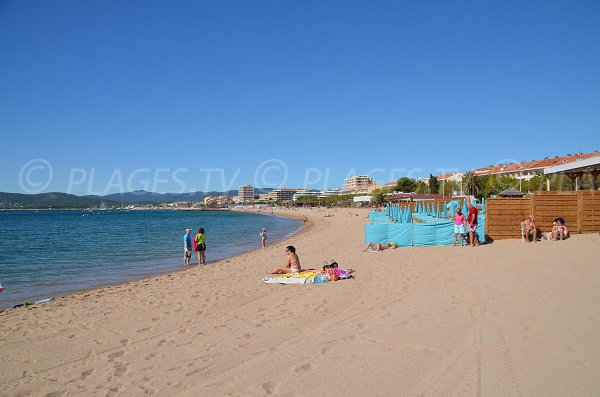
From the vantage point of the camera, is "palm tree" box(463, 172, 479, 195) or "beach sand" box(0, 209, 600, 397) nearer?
"beach sand" box(0, 209, 600, 397)

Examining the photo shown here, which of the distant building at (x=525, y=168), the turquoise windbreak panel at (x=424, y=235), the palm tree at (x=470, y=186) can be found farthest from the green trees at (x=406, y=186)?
the turquoise windbreak panel at (x=424, y=235)

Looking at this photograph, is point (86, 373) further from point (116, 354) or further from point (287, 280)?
point (287, 280)

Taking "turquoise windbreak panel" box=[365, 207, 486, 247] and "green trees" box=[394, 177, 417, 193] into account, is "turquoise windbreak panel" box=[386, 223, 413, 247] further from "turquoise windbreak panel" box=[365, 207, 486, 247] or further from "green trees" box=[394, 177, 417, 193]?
"green trees" box=[394, 177, 417, 193]

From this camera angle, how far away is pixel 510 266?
362 inches

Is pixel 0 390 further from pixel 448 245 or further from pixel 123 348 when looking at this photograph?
pixel 448 245

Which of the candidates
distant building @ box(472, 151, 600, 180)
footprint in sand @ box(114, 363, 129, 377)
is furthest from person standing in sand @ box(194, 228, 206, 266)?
distant building @ box(472, 151, 600, 180)

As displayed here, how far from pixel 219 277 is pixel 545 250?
8.80 metres

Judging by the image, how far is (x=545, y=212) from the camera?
13.9 metres

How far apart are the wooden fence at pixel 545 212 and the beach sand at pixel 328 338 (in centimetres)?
523

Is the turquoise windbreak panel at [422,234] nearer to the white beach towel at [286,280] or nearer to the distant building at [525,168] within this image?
the white beach towel at [286,280]

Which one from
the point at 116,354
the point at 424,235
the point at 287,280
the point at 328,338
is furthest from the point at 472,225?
the point at 116,354

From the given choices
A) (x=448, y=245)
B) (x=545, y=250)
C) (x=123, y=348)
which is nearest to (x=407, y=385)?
(x=123, y=348)

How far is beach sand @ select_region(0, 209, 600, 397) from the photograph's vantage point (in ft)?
12.1

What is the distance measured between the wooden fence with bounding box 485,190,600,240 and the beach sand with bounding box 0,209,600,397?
5233mm
